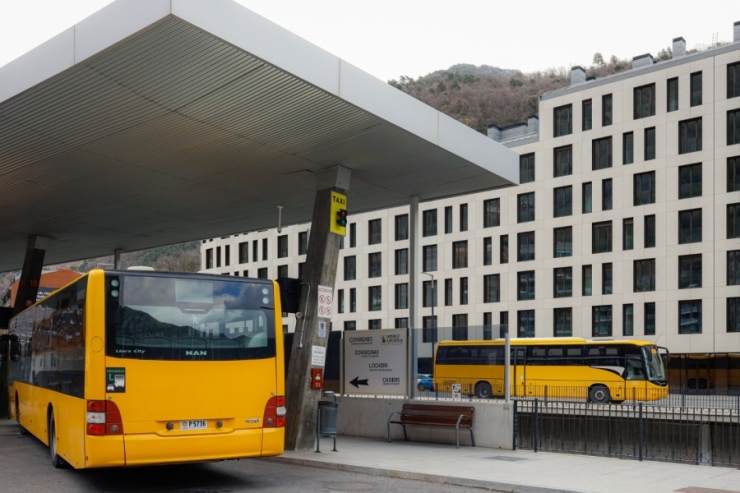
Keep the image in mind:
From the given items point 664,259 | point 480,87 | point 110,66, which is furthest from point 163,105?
point 480,87

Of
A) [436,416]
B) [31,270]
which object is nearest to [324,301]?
[436,416]

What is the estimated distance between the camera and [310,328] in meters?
16.8

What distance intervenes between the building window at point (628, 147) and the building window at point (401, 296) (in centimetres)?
2146

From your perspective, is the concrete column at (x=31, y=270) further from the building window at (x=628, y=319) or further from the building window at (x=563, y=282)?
the building window at (x=563, y=282)

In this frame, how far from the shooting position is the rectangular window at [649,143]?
197 feet

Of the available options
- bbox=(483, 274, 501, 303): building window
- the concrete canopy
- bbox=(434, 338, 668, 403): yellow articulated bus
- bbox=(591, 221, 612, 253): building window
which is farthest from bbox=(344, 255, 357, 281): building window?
the concrete canopy

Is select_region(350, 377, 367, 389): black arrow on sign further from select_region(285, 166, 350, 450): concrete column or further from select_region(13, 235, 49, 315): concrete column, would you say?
select_region(13, 235, 49, 315): concrete column

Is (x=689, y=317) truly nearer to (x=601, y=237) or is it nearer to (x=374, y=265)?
(x=601, y=237)

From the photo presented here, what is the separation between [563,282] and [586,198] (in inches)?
257

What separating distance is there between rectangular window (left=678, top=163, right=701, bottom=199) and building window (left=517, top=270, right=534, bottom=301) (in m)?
13.0

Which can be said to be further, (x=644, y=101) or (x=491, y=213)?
(x=491, y=213)

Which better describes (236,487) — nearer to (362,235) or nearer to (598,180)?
(598,180)

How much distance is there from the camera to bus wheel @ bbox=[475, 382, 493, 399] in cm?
1911

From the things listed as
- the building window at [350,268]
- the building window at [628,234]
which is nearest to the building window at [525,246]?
the building window at [628,234]
